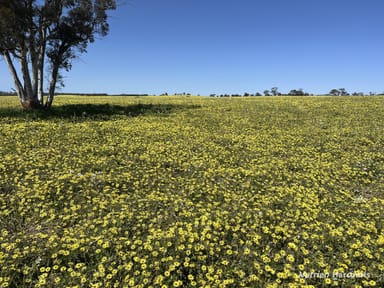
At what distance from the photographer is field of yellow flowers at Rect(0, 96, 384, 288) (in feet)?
13.2

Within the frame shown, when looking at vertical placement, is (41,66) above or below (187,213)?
above

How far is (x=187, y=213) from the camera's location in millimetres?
5480

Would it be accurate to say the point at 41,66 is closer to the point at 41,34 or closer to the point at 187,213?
the point at 41,34

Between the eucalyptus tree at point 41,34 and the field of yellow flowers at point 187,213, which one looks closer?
the field of yellow flowers at point 187,213

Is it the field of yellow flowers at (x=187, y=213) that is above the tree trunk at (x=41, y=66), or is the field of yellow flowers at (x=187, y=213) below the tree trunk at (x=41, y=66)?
below

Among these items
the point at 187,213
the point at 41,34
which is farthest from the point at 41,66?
the point at 187,213

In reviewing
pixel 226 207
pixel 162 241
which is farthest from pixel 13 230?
pixel 226 207

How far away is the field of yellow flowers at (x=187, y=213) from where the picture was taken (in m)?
4.03

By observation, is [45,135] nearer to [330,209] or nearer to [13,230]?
[13,230]

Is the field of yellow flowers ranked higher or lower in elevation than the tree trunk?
lower

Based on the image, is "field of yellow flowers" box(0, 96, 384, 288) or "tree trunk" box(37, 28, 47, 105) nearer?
"field of yellow flowers" box(0, 96, 384, 288)

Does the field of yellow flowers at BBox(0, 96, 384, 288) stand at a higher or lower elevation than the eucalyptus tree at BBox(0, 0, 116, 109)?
lower

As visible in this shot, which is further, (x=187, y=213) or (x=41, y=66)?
(x=41, y=66)

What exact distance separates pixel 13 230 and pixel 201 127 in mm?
11334
